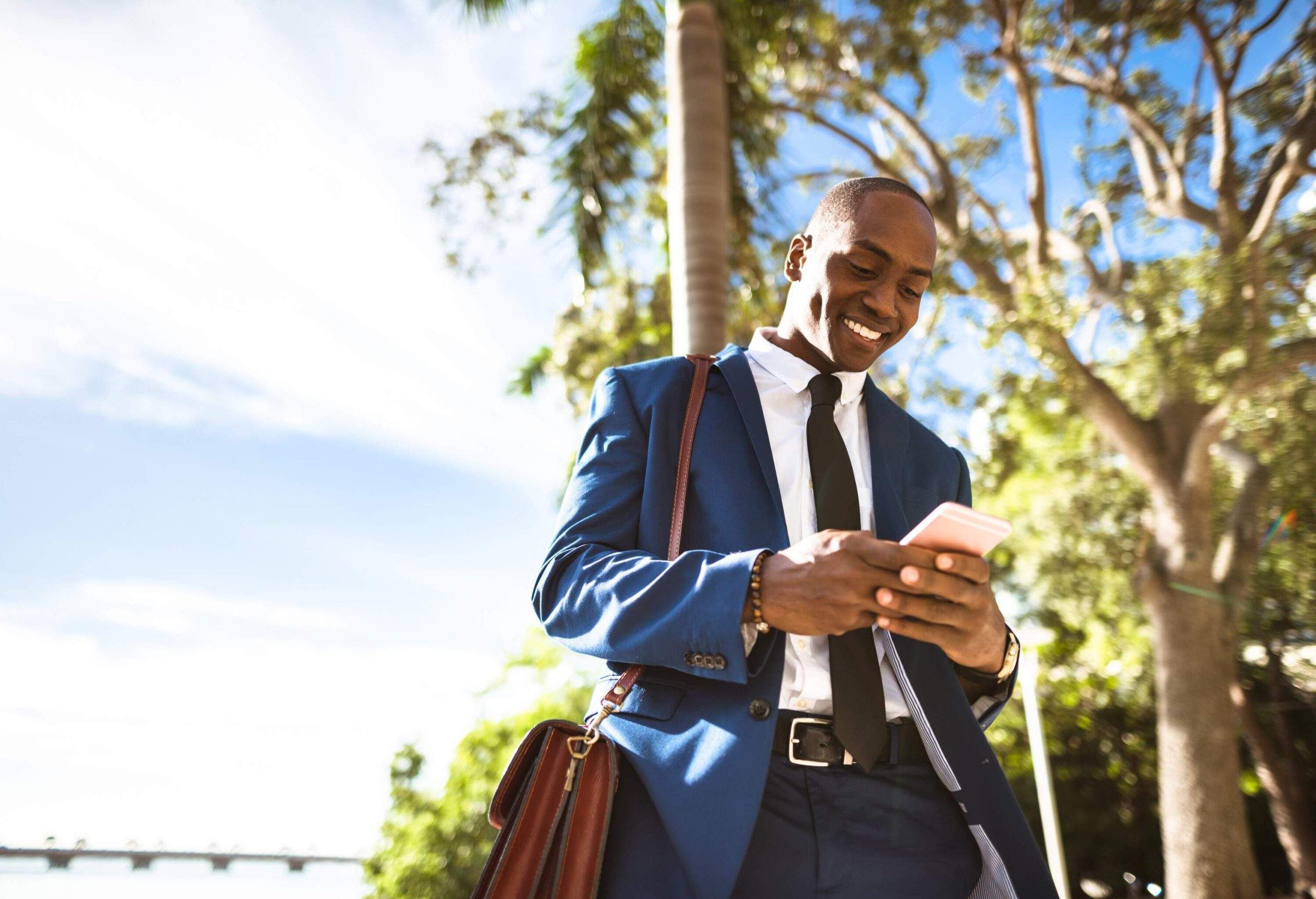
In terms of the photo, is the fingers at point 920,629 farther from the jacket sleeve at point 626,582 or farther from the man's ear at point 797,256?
the man's ear at point 797,256

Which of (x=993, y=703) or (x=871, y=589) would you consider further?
(x=993, y=703)

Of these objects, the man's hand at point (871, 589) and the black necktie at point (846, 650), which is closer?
the man's hand at point (871, 589)

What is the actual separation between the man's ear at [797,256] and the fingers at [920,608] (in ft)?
3.56

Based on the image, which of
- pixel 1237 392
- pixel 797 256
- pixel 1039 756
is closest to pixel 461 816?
pixel 1039 756

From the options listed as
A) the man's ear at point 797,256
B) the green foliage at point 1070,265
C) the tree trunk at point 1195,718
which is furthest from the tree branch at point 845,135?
the man's ear at point 797,256

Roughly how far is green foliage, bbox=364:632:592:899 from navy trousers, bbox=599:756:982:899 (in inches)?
799

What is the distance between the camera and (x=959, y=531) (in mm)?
1455

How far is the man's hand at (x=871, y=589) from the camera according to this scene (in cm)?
149

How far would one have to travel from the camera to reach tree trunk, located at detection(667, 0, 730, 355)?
5043 mm

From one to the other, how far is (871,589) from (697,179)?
168 inches

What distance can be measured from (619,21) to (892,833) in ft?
23.4

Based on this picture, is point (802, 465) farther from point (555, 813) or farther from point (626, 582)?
point (555, 813)

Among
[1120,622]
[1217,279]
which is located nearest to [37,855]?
[1120,622]

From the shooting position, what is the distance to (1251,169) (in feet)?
41.4
